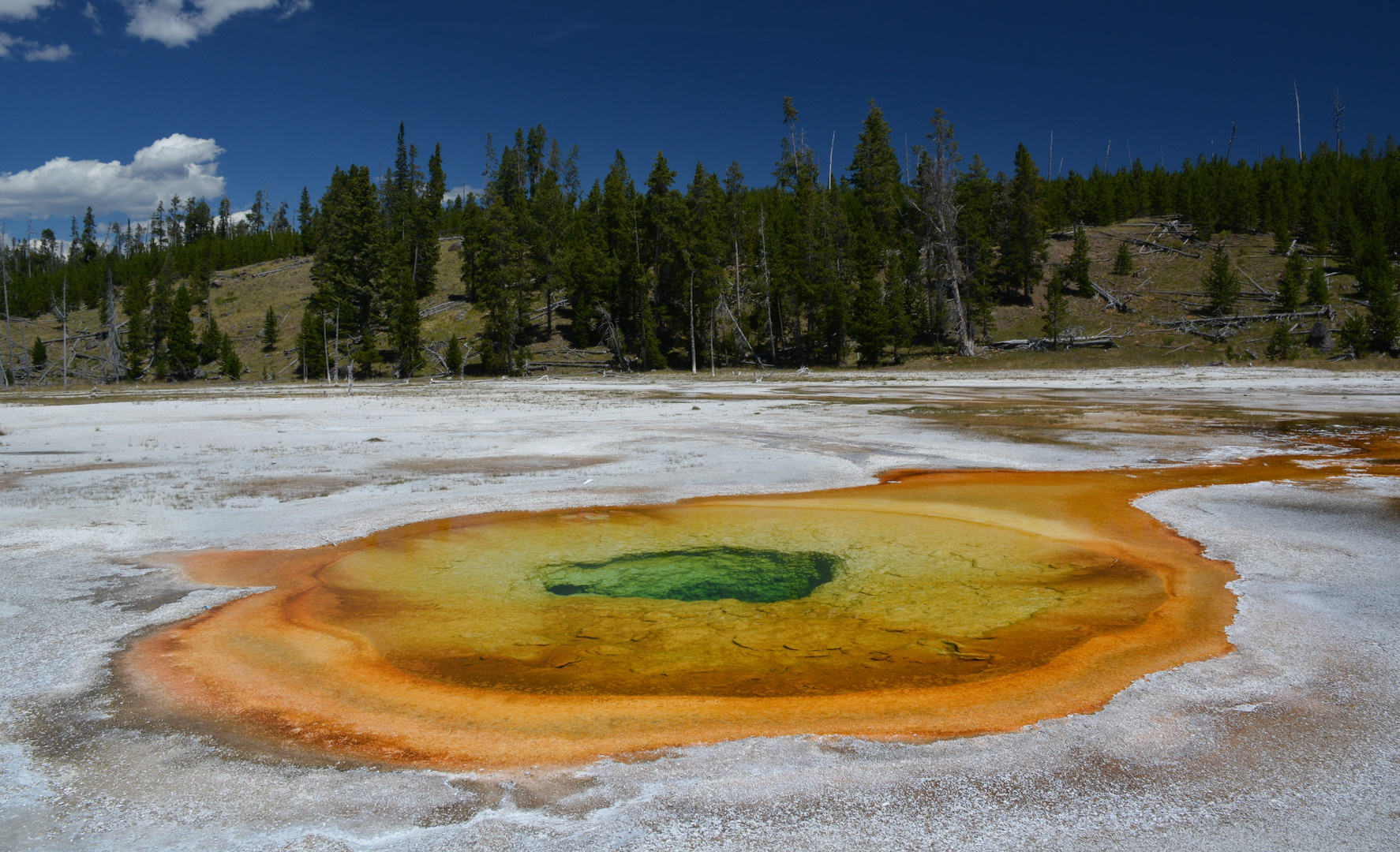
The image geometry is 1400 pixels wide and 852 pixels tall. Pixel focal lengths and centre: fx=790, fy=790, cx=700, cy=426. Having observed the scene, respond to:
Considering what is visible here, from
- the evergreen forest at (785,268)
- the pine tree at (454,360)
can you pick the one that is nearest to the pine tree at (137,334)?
the evergreen forest at (785,268)

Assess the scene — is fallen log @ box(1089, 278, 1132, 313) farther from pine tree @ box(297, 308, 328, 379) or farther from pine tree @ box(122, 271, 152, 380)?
pine tree @ box(122, 271, 152, 380)

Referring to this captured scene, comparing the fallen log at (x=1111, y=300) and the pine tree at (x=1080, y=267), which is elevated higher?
the pine tree at (x=1080, y=267)

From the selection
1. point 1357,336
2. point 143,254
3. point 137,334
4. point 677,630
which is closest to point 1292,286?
point 1357,336

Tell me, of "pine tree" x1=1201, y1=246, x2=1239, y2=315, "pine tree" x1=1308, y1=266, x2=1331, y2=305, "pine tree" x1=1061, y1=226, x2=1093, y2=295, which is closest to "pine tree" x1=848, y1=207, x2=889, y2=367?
"pine tree" x1=1061, y1=226, x2=1093, y2=295

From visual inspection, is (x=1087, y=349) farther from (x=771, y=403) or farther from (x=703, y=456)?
(x=703, y=456)

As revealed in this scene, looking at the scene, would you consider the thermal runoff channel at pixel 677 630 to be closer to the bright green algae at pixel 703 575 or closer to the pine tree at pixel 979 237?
the bright green algae at pixel 703 575

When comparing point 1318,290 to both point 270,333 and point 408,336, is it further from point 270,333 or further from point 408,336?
point 270,333
